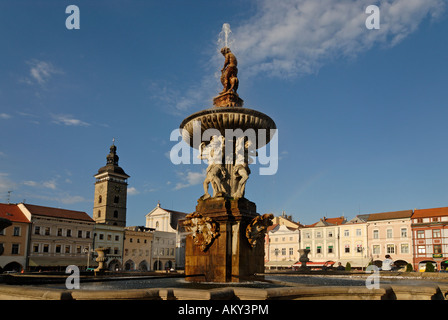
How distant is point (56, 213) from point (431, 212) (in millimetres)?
54855

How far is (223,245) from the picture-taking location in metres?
10.5

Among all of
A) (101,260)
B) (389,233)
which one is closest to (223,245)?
(101,260)

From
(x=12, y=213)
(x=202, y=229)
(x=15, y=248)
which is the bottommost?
(x=15, y=248)

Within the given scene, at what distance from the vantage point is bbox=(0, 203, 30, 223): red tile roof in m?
52.9

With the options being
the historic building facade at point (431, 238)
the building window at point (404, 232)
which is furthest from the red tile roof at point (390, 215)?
the building window at point (404, 232)

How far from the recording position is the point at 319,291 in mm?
5629

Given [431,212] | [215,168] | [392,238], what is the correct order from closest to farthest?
[215,168]
[431,212]
[392,238]

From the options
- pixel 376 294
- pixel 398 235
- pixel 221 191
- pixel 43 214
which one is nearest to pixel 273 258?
pixel 398 235

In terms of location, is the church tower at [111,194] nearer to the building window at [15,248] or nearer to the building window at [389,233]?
the building window at [15,248]

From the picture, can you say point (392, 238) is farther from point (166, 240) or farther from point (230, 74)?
point (230, 74)

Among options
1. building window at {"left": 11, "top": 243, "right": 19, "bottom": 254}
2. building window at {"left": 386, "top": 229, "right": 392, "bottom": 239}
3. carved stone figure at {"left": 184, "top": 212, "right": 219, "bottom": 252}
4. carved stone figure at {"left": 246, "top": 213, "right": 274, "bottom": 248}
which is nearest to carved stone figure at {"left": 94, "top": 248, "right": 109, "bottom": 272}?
carved stone figure at {"left": 184, "top": 212, "right": 219, "bottom": 252}

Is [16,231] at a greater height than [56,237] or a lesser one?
greater

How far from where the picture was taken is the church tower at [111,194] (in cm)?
8856

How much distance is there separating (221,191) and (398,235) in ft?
177
